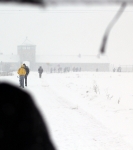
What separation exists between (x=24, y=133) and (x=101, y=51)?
1.46 feet

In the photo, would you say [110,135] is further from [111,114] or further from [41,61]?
[41,61]

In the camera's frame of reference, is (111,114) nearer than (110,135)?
No

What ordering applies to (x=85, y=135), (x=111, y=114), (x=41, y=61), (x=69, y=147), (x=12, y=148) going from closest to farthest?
(x=12, y=148) < (x=69, y=147) < (x=85, y=135) < (x=111, y=114) < (x=41, y=61)

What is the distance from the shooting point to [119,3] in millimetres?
1213

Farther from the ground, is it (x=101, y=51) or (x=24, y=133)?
(x=101, y=51)

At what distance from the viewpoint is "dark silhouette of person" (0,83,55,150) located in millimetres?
1380

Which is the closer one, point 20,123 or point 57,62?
point 20,123

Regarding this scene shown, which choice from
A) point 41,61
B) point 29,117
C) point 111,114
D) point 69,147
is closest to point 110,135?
point 69,147

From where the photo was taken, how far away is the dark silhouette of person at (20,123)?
4.53 ft

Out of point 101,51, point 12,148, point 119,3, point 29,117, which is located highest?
point 119,3

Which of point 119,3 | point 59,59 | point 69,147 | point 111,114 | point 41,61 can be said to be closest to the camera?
point 119,3

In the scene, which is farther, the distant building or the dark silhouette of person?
the distant building

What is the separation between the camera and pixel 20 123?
Answer: 142 centimetres

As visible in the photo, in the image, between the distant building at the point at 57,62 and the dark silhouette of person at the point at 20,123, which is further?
the distant building at the point at 57,62
